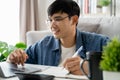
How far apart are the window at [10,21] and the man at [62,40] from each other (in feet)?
5.56

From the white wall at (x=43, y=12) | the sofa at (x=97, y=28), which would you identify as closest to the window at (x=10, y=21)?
the white wall at (x=43, y=12)

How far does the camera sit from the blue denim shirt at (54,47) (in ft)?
5.75

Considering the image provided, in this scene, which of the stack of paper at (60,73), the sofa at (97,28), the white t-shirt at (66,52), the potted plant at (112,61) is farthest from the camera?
the sofa at (97,28)

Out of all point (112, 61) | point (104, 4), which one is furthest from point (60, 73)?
point (104, 4)

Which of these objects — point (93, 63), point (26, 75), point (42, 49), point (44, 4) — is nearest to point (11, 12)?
point (44, 4)

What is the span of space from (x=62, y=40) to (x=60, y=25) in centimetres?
13

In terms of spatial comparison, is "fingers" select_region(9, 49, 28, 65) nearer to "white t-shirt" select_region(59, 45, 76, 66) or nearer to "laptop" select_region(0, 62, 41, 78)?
"laptop" select_region(0, 62, 41, 78)

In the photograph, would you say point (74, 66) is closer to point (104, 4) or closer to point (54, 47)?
point (54, 47)

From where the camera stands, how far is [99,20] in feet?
8.27

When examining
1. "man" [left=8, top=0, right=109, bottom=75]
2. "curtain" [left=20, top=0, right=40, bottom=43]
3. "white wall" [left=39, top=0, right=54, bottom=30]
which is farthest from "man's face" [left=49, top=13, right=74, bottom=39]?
"white wall" [left=39, top=0, right=54, bottom=30]

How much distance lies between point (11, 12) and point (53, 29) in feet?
6.43

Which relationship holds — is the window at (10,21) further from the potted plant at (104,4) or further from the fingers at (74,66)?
the fingers at (74,66)

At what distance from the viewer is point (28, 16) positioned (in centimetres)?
354

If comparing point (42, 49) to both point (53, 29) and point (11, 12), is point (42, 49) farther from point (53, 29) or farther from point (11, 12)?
point (11, 12)
